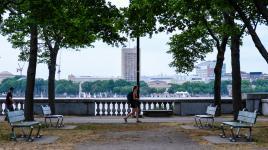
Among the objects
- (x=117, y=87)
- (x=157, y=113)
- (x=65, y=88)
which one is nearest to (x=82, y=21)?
(x=157, y=113)

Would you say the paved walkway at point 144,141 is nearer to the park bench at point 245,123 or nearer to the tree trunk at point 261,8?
the park bench at point 245,123

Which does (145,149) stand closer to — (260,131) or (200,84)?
(260,131)

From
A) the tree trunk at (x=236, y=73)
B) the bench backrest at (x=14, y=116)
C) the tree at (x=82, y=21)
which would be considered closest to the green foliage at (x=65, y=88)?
the tree at (x=82, y=21)

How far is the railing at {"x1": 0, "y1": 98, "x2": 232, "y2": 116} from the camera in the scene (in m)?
34.0

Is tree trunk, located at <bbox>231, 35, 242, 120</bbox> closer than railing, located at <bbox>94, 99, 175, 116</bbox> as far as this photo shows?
Yes

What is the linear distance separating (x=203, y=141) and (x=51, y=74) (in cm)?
1900

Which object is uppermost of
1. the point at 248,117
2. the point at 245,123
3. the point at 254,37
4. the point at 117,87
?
the point at 254,37

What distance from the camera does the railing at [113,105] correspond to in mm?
34031

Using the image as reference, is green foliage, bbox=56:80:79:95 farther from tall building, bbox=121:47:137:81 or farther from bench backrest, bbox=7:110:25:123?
bench backrest, bbox=7:110:25:123

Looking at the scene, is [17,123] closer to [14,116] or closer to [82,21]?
[14,116]

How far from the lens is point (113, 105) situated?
34594 millimetres

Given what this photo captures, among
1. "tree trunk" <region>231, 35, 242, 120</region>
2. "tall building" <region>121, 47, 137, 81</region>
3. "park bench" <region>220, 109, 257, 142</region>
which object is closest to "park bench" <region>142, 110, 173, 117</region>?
"tree trunk" <region>231, 35, 242, 120</region>

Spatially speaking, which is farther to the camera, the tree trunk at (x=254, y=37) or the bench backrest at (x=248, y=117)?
the tree trunk at (x=254, y=37)

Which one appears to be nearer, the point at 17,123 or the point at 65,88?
the point at 17,123
